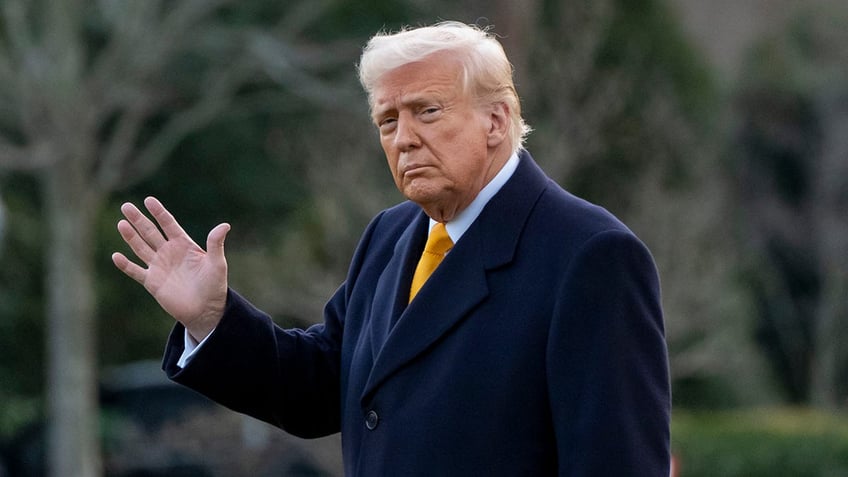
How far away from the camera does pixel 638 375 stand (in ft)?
8.05

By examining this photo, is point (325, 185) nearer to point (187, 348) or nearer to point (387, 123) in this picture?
point (187, 348)

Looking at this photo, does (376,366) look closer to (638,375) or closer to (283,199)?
(638,375)

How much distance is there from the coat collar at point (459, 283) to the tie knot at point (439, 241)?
0.07 m

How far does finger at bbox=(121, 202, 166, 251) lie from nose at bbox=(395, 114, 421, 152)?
50 centimetres

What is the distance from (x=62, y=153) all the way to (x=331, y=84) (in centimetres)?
265

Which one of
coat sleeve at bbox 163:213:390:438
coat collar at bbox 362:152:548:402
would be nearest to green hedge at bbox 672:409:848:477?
coat sleeve at bbox 163:213:390:438

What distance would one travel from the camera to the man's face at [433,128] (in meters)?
2.63

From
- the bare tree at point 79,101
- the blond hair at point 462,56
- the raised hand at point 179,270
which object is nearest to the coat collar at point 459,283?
the blond hair at point 462,56

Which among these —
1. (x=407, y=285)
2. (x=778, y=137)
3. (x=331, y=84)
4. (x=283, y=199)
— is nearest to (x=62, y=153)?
(x=331, y=84)

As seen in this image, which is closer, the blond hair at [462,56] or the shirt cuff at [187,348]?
the blond hair at [462,56]

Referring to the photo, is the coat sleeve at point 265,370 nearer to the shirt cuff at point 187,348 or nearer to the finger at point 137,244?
the shirt cuff at point 187,348

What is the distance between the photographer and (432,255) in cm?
280

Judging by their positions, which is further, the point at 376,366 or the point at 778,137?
the point at 778,137

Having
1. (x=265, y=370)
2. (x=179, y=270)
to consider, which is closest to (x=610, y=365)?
(x=265, y=370)
